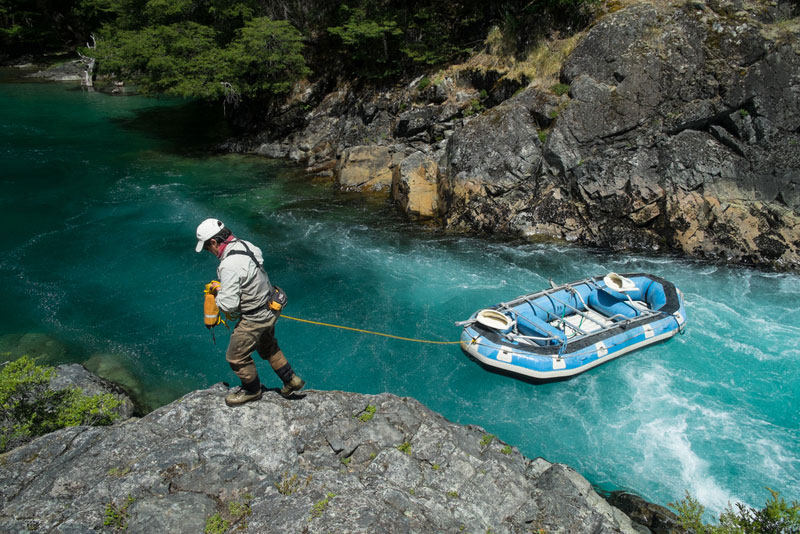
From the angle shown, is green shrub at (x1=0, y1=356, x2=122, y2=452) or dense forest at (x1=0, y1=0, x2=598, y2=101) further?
dense forest at (x1=0, y1=0, x2=598, y2=101)

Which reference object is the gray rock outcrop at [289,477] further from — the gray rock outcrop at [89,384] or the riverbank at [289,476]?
the gray rock outcrop at [89,384]

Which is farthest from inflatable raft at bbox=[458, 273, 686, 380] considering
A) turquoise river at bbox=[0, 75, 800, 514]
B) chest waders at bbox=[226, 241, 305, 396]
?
chest waders at bbox=[226, 241, 305, 396]

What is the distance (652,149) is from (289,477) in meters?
14.2

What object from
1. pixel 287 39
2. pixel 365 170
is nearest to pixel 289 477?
pixel 365 170

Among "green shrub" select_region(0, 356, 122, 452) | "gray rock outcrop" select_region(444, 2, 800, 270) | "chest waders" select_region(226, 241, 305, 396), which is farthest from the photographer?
"gray rock outcrop" select_region(444, 2, 800, 270)

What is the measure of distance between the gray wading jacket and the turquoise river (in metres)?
4.55

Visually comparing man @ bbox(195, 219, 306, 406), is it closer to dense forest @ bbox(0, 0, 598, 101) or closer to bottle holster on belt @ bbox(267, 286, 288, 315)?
bottle holster on belt @ bbox(267, 286, 288, 315)

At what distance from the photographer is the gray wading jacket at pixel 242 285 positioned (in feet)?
16.7

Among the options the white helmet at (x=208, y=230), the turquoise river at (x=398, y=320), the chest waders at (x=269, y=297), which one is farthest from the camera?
the turquoise river at (x=398, y=320)

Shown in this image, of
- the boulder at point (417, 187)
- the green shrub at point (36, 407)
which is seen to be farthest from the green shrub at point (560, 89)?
the green shrub at point (36, 407)

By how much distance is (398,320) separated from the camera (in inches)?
456

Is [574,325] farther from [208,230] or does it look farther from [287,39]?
[287,39]

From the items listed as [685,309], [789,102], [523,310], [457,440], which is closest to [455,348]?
[523,310]

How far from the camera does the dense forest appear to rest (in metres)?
20.9
